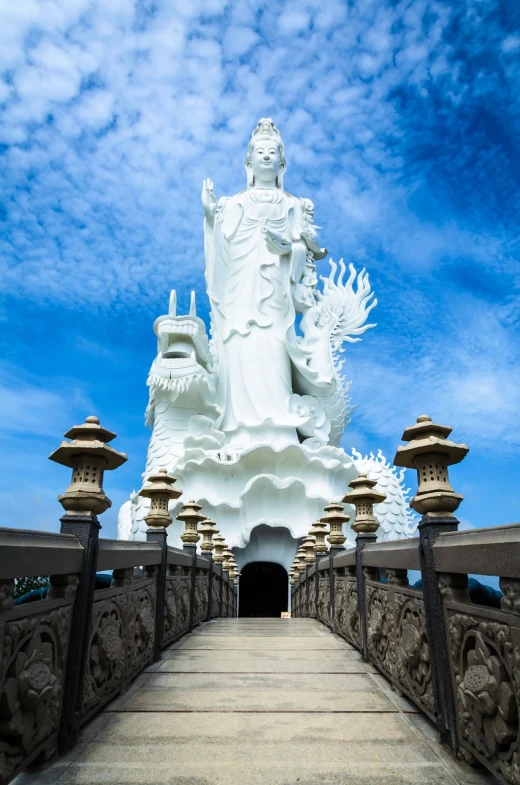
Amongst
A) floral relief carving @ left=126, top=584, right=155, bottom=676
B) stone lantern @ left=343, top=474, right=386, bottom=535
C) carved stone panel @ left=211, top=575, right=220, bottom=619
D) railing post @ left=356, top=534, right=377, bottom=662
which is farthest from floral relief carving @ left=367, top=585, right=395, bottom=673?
carved stone panel @ left=211, top=575, right=220, bottom=619

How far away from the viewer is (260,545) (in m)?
13.3

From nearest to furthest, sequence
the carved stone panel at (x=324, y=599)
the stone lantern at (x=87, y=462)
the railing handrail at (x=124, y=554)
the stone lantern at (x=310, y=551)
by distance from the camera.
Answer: the stone lantern at (x=87, y=462), the railing handrail at (x=124, y=554), the carved stone panel at (x=324, y=599), the stone lantern at (x=310, y=551)

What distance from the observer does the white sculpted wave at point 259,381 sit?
12.8 metres

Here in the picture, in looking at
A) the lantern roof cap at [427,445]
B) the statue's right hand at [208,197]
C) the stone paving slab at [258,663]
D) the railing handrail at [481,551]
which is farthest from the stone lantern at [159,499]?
the statue's right hand at [208,197]

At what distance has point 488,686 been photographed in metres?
1.60

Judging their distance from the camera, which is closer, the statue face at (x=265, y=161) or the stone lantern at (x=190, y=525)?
the stone lantern at (x=190, y=525)

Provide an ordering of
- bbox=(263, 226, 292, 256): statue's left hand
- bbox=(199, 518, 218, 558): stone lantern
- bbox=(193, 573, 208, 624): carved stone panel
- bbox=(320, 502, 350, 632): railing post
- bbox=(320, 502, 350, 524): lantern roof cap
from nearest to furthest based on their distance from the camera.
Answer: bbox=(320, 502, 350, 632): railing post
bbox=(193, 573, 208, 624): carved stone panel
bbox=(320, 502, 350, 524): lantern roof cap
bbox=(199, 518, 218, 558): stone lantern
bbox=(263, 226, 292, 256): statue's left hand

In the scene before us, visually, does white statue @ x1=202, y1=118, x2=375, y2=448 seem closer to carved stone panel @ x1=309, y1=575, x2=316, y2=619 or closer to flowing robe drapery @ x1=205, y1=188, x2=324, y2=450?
flowing robe drapery @ x1=205, y1=188, x2=324, y2=450

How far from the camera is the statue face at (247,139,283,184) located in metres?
16.2

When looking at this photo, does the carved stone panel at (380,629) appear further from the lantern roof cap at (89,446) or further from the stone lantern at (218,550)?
the stone lantern at (218,550)

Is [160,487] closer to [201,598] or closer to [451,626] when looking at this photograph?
[201,598]

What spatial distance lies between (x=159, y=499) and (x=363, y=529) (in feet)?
5.10

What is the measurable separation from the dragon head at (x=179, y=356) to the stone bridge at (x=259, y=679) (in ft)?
34.6

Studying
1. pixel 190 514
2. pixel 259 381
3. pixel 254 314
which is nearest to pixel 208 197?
pixel 254 314
